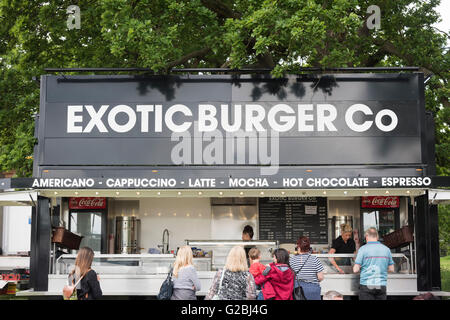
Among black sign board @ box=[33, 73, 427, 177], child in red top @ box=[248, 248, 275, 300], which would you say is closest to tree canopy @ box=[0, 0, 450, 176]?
black sign board @ box=[33, 73, 427, 177]

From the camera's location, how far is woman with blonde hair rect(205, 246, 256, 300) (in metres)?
6.52

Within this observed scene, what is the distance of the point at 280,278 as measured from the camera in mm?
7195

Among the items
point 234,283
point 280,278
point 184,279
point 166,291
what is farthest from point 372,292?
point 166,291

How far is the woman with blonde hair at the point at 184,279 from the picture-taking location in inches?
265

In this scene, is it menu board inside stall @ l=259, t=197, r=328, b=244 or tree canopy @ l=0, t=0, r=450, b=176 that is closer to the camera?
tree canopy @ l=0, t=0, r=450, b=176

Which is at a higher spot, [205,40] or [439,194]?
[205,40]

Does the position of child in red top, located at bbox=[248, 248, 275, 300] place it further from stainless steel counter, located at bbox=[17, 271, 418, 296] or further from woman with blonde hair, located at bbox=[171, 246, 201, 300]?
stainless steel counter, located at bbox=[17, 271, 418, 296]

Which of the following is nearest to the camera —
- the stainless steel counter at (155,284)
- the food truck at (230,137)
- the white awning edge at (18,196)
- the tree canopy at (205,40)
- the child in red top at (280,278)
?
the child in red top at (280,278)

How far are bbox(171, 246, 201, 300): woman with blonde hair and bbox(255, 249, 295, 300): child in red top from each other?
90 centimetres

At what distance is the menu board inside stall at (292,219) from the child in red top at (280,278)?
267 inches

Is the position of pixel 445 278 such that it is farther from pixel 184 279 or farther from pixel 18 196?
pixel 184 279

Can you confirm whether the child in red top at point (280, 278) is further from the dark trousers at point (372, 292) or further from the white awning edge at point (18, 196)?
the white awning edge at point (18, 196)

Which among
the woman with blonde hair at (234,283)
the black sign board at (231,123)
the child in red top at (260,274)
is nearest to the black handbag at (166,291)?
the woman with blonde hair at (234,283)

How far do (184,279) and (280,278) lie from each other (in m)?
1.22
